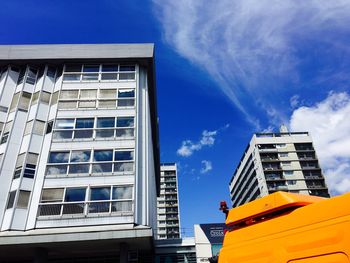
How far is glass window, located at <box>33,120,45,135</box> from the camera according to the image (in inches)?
742

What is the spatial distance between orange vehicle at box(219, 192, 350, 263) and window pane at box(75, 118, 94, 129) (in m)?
16.6

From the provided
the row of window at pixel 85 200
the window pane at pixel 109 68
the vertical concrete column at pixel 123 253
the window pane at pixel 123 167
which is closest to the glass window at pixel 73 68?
the window pane at pixel 109 68

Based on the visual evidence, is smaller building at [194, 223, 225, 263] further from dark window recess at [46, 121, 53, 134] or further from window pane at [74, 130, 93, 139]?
dark window recess at [46, 121, 53, 134]

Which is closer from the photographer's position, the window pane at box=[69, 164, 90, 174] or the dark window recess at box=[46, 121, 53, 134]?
the window pane at box=[69, 164, 90, 174]

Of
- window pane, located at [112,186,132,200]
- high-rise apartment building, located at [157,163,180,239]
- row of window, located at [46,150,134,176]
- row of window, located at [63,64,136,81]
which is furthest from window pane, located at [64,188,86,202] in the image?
high-rise apartment building, located at [157,163,180,239]

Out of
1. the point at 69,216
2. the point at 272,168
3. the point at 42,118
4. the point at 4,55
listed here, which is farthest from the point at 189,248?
the point at 272,168

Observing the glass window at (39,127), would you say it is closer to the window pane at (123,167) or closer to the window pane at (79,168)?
the window pane at (79,168)

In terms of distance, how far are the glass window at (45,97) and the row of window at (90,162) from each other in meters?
4.73

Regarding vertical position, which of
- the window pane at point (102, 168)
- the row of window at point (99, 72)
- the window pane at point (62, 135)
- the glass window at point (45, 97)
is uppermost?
the row of window at point (99, 72)

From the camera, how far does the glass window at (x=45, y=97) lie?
20377mm

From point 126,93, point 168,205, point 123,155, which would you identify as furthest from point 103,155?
point 168,205

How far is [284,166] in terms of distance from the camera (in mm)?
67562

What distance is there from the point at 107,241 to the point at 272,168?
58.9 meters

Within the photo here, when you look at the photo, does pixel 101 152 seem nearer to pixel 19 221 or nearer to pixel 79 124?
pixel 79 124
